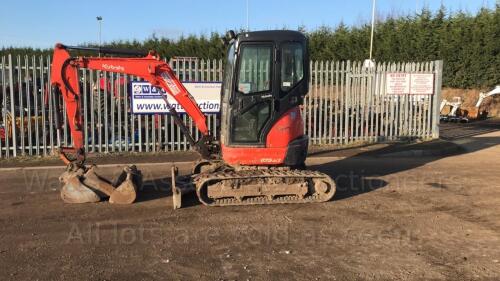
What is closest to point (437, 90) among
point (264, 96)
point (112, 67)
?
point (264, 96)

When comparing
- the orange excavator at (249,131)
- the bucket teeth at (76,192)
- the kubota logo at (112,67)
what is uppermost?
the kubota logo at (112,67)

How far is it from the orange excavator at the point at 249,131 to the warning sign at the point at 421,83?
827 centimetres

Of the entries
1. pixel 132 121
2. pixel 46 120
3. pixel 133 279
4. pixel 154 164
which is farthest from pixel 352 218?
pixel 46 120

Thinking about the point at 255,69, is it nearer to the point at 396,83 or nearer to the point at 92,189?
the point at 92,189

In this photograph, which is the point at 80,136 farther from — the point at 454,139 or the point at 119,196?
the point at 454,139

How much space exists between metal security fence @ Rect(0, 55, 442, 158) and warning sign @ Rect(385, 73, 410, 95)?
0.47ft

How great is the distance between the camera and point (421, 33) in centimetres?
2844

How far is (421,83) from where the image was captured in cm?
1568

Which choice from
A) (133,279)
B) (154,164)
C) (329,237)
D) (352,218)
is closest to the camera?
(133,279)

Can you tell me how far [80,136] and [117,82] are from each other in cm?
517

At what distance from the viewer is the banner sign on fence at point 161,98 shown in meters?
13.3

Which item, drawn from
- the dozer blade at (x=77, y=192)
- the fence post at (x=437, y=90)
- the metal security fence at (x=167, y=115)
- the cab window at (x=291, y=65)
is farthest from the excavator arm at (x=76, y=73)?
the fence post at (x=437, y=90)

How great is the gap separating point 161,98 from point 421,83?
7.69m

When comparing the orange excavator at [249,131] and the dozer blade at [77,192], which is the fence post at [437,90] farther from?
the dozer blade at [77,192]
